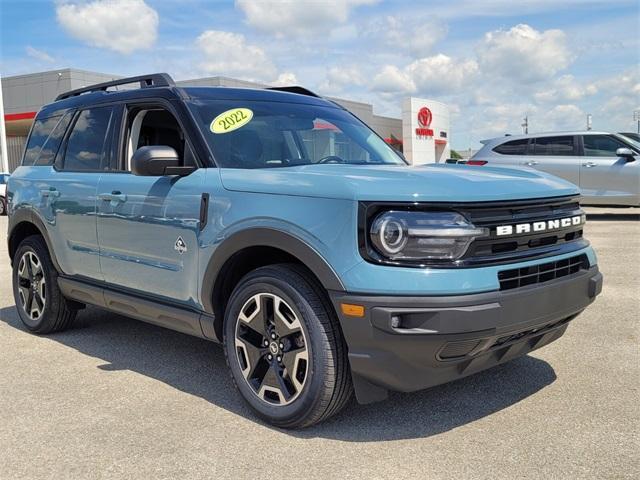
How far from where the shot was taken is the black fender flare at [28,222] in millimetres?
5164

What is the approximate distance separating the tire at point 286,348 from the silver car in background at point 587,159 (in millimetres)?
10569

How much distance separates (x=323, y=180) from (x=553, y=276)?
1.26 meters

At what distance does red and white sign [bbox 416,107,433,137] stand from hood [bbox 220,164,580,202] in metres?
38.8

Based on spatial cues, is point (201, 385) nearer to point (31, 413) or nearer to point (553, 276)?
point (31, 413)

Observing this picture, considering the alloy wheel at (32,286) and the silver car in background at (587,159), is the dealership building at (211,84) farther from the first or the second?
the alloy wheel at (32,286)

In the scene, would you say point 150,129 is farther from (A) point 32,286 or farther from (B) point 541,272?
(B) point 541,272

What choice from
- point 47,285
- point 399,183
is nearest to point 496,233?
point 399,183

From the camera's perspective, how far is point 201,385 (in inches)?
162

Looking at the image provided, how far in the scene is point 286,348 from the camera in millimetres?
3352

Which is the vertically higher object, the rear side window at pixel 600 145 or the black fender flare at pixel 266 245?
the rear side window at pixel 600 145

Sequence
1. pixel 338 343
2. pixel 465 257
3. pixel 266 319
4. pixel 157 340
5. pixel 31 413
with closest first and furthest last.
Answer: pixel 465 257 → pixel 338 343 → pixel 266 319 → pixel 31 413 → pixel 157 340

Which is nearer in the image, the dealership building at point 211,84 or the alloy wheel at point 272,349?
the alloy wheel at point 272,349

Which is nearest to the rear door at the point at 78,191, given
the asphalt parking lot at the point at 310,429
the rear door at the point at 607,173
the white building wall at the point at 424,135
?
the asphalt parking lot at the point at 310,429

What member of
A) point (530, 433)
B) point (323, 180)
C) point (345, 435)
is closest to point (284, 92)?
point (323, 180)
